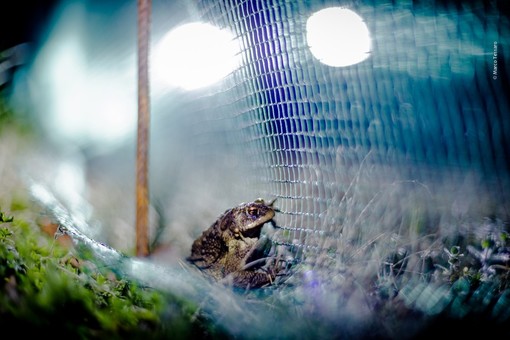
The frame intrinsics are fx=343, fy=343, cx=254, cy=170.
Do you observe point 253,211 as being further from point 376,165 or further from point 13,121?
point 13,121

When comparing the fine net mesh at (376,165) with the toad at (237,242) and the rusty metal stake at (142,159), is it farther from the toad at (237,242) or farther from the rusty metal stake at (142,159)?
the rusty metal stake at (142,159)

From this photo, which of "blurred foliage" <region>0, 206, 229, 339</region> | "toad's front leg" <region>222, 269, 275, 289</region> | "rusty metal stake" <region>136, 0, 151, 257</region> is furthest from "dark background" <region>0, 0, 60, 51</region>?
"toad's front leg" <region>222, 269, 275, 289</region>

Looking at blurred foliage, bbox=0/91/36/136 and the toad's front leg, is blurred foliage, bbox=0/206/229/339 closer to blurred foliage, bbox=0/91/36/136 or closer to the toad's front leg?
the toad's front leg

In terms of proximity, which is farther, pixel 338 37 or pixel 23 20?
pixel 23 20

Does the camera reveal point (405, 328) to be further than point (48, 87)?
No

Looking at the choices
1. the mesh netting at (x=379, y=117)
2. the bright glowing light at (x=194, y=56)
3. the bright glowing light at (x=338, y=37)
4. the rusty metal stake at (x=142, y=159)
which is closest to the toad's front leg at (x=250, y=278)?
the mesh netting at (x=379, y=117)

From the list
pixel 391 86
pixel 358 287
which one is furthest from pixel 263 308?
pixel 391 86

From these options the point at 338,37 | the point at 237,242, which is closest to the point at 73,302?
the point at 237,242

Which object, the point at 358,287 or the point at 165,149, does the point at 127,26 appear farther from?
the point at 358,287

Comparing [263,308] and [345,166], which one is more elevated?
[345,166]
